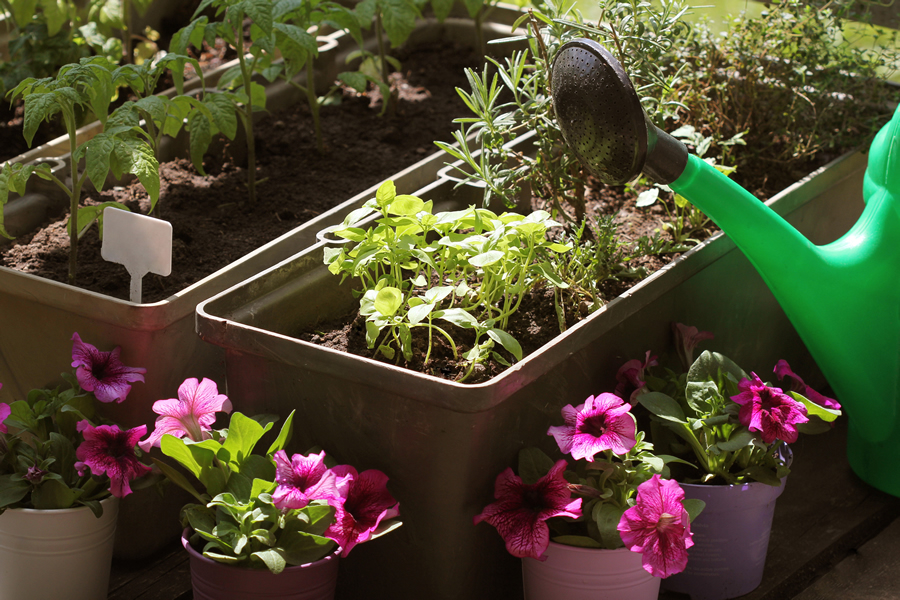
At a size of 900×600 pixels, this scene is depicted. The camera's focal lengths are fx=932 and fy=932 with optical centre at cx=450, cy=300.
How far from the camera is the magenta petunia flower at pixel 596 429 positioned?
1133 millimetres

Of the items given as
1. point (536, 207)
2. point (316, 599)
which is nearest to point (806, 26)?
point (536, 207)

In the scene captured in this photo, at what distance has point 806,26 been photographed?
1.74 m

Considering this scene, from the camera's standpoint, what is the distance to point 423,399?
3.57ft

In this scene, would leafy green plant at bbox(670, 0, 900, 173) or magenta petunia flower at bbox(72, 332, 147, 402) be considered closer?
magenta petunia flower at bbox(72, 332, 147, 402)

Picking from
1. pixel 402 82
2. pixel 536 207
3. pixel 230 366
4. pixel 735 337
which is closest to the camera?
pixel 230 366

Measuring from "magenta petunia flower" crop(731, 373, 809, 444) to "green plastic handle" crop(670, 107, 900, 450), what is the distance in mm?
207

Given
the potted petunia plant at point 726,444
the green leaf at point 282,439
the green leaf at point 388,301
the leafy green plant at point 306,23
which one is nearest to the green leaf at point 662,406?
the potted petunia plant at point 726,444

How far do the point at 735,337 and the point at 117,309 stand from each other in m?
0.98

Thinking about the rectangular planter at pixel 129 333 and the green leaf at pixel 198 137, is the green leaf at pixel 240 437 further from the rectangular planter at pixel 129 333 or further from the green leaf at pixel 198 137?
the green leaf at pixel 198 137

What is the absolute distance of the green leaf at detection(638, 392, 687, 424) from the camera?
1255 millimetres

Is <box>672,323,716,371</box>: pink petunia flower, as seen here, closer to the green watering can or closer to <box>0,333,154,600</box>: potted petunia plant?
the green watering can

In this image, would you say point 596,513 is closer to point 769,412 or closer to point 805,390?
point 769,412

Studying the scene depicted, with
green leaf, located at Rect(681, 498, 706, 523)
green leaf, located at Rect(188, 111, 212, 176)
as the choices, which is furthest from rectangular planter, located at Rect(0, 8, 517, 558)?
green leaf, located at Rect(681, 498, 706, 523)

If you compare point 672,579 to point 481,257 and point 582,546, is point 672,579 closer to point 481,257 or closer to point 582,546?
point 582,546
